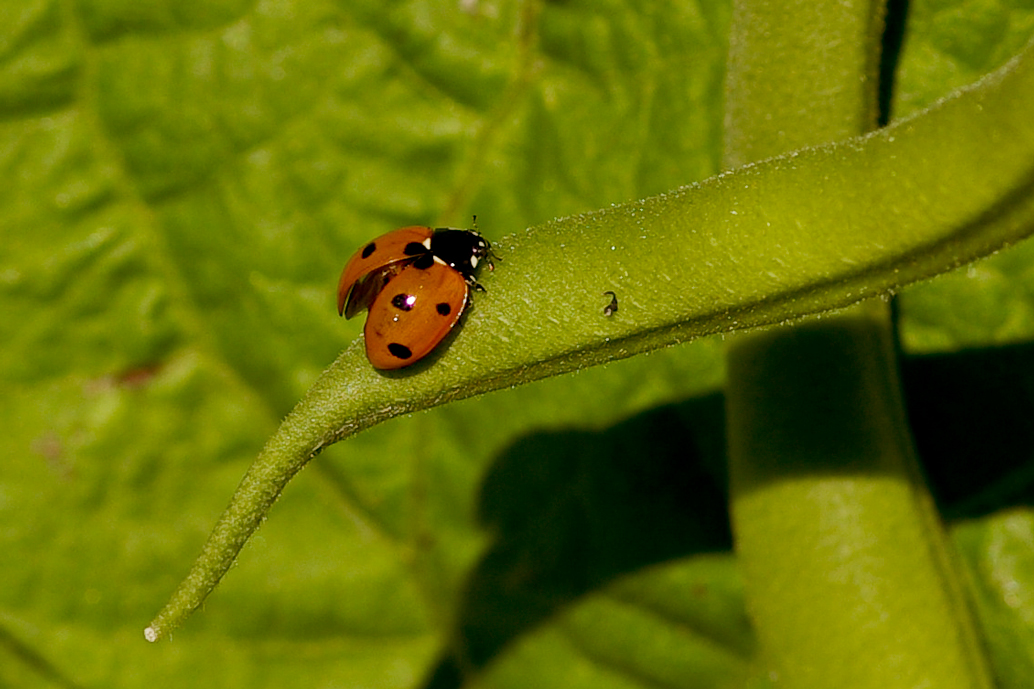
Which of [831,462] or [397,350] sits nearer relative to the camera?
[397,350]

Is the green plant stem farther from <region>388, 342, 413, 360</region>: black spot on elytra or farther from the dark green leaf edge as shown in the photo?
<region>388, 342, 413, 360</region>: black spot on elytra

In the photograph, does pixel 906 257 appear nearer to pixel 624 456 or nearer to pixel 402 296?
pixel 402 296

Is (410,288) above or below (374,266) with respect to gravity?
below

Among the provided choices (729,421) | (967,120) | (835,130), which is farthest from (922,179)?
(729,421)

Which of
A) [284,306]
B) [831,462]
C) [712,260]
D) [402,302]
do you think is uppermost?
[284,306]

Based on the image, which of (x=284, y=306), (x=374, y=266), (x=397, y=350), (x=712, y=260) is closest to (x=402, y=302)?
(x=374, y=266)

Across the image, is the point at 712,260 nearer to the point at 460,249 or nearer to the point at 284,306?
the point at 460,249
